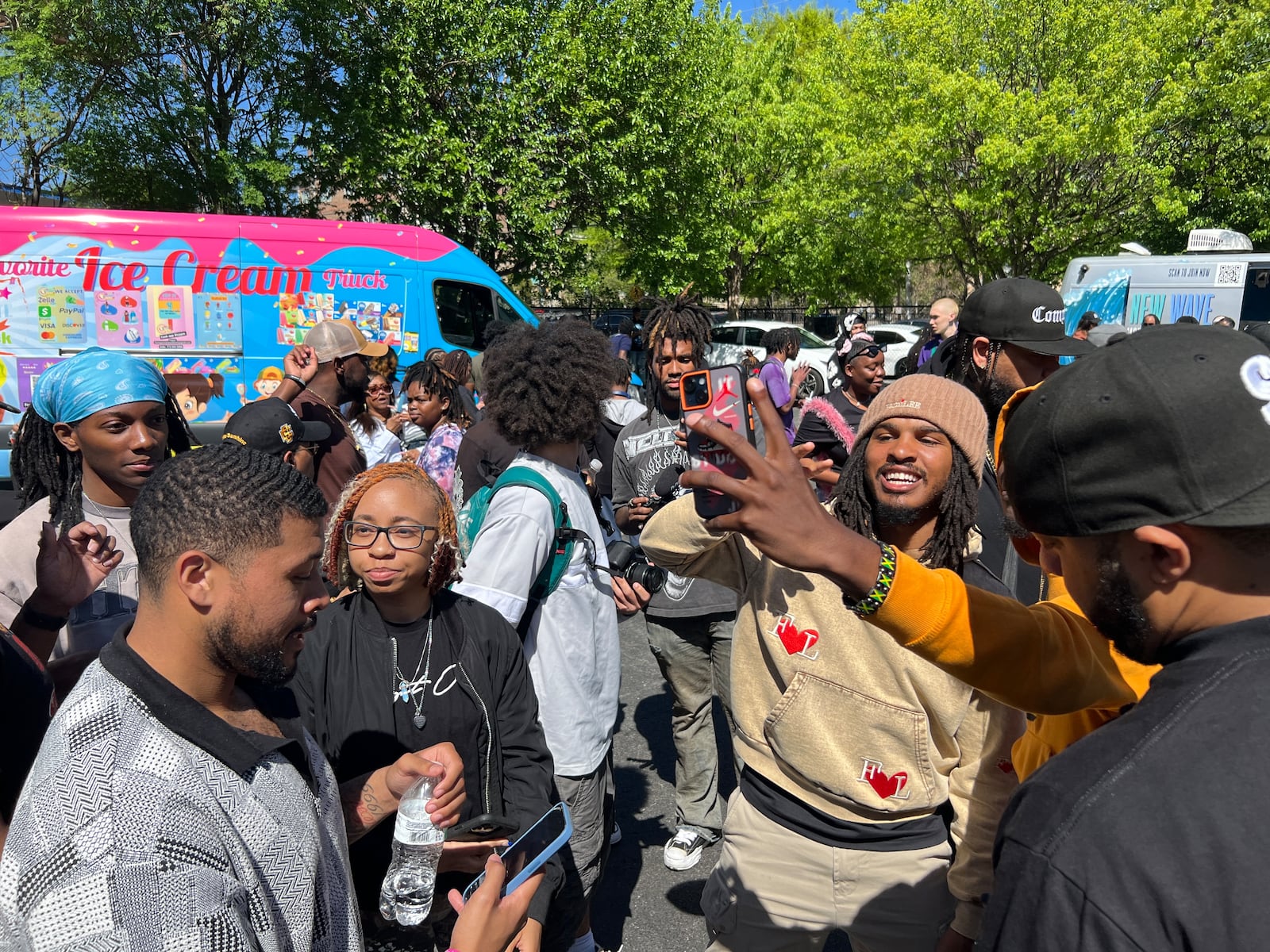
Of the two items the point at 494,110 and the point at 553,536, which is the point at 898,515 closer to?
the point at 553,536

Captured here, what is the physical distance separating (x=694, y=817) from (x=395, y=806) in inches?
95.0

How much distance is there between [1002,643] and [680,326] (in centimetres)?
335

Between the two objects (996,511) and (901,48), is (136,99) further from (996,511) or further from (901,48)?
(996,511)

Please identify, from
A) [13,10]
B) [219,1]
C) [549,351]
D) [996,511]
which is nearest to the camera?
[996,511]

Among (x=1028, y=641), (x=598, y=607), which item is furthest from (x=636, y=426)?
(x=1028, y=641)

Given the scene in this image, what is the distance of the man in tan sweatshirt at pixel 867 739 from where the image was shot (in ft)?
7.04

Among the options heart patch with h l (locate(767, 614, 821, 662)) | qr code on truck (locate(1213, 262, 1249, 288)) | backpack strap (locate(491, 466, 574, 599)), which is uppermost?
qr code on truck (locate(1213, 262, 1249, 288))

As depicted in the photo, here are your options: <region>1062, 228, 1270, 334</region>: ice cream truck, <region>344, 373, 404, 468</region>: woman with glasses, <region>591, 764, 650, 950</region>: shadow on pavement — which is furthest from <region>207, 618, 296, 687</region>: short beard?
<region>1062, 228, 1270, 334</region>: ice cream truck

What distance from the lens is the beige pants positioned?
2.22 meters

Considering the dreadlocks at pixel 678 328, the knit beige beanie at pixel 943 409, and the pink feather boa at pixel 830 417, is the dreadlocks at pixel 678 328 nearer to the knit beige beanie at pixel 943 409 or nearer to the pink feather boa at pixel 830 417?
the pink feather boa at pixel 830 417

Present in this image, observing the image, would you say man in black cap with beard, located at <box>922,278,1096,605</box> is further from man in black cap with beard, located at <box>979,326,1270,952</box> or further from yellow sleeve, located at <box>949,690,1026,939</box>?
man in black cap with beard, located at <box>979,326,1270,952</box>

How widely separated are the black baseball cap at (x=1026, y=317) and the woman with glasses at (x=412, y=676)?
2.26 metres

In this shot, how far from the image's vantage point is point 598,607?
2982 millimetres

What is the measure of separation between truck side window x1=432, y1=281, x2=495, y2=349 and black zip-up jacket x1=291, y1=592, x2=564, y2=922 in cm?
928
